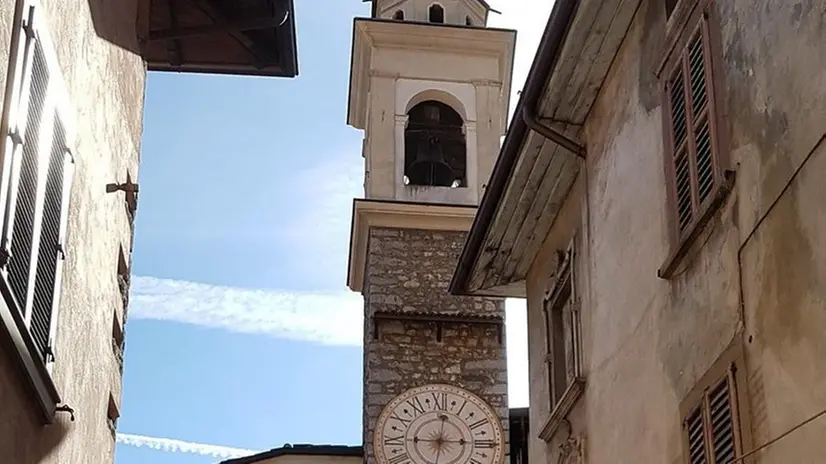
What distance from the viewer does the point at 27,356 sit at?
6.14m

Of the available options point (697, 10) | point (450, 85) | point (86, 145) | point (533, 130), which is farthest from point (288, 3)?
point (450, 85)

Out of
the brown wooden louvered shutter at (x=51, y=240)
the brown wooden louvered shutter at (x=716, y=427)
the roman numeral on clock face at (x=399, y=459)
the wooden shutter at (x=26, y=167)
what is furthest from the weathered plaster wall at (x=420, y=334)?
the wooden shutter at (x=26, y=167)

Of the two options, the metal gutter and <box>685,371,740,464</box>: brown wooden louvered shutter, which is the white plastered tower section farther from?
<box>685,371,740,464</box>: brown wooden louvered shutter

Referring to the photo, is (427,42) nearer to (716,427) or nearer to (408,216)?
(408,216)

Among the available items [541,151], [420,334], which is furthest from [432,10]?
[541,151]

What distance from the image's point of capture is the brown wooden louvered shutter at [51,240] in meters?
6.65

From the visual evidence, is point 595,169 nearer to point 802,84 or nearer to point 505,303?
point 802,84

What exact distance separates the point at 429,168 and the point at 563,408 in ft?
43.9

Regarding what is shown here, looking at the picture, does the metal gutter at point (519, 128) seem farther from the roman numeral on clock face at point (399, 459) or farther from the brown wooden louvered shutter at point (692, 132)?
the roman numeral on clock face at point (399, 459)

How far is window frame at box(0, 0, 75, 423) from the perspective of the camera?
582 centimetres

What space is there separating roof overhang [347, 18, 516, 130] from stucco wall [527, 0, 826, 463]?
13.9m

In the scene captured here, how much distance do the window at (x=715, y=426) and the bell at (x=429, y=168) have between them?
626 inches

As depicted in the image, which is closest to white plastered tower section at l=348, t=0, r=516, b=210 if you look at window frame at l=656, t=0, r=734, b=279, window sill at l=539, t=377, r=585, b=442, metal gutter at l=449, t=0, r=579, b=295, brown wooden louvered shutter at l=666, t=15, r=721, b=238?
metal gutter at l=449, t=0, r=579, b=295

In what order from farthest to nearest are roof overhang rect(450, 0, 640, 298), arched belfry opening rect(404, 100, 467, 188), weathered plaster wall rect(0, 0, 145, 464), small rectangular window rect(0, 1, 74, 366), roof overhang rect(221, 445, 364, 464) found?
arched belfry opening rect(404, 100, 467, 188)
roof overhang rect(221, 445, 364, 464)
roof overhang rect(450, 0, 640, 298)
weathered plaster wall rect(0, 0, 145, 464)
small rectangular window rect(0, 1, 74, 366)
